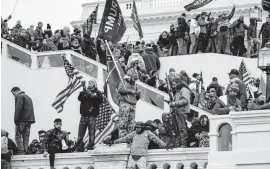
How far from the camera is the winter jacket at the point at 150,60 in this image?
29422 mm

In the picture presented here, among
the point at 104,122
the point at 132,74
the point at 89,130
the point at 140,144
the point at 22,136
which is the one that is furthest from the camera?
the point at 104,122

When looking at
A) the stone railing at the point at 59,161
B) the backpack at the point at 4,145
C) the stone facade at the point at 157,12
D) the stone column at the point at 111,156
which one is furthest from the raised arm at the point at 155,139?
the stone facade at the point at 157,12

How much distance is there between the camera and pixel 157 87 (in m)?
28.3

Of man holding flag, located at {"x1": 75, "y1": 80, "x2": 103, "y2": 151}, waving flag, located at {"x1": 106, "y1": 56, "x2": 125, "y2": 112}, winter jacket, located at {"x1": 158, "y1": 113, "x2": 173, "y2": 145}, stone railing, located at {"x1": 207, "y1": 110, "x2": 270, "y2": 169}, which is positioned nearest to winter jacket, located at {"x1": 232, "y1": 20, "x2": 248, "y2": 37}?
waving flag, located at {"x1": 106, "y1": 56, "x2": 125, "y2": 112}

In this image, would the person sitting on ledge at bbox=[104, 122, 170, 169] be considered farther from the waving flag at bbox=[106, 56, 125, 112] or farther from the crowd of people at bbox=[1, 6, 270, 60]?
the crowd of people at bbox=[1, 6, 270, 60]

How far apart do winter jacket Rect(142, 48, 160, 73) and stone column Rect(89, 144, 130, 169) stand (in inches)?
341

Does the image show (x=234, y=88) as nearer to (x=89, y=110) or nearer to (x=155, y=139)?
(x=155, y=139)

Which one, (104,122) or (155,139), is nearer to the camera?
(155,139)

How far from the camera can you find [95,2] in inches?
2052

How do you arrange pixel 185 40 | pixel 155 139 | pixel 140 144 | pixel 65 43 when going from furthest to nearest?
pixel 185 40 < pixel 65 43 < pixel 155 139 < pixel 140 144

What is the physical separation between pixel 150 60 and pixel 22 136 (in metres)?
7.03

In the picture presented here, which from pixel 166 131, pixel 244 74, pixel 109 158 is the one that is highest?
pixel 244 74

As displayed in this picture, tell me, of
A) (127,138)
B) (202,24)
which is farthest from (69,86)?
(127,138)

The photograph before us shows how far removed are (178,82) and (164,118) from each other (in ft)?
2.67
